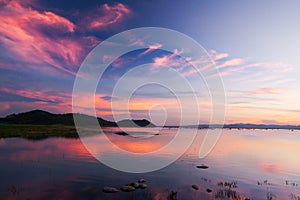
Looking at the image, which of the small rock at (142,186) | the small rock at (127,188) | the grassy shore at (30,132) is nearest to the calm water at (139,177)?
the small rock at (142,186)

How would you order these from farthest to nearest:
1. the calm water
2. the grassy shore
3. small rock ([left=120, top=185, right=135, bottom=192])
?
1. the grassy shore
2. small rock ([left=120, top=185, right=135, bottom=192])
3. the calm water

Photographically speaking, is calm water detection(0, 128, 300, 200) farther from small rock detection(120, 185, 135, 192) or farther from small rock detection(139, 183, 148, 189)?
small rock detection(120, 185, 135, 192)

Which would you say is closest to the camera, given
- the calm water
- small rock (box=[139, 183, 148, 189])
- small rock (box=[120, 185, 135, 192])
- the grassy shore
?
the calm water

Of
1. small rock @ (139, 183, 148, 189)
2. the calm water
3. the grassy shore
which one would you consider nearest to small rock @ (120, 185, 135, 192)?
the calm water

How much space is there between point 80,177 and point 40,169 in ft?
25.9

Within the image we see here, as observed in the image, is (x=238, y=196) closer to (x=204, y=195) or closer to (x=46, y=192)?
(x=204, y=195)

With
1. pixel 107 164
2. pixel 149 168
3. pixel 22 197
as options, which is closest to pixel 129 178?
pixel 149 168

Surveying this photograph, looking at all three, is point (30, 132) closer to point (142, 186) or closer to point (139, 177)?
point (139, 177)

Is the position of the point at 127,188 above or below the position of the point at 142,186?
above

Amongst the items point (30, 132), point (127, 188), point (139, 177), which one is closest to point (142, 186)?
point (127, 188)

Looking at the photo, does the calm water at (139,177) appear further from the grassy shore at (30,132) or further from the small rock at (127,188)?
the grassy shore at (30,132)

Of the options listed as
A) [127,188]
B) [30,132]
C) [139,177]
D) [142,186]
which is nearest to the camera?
[127,188]

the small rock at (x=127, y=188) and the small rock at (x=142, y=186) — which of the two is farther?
the small rock at (x=142, y=186)

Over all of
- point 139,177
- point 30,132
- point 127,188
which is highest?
point 30,132
